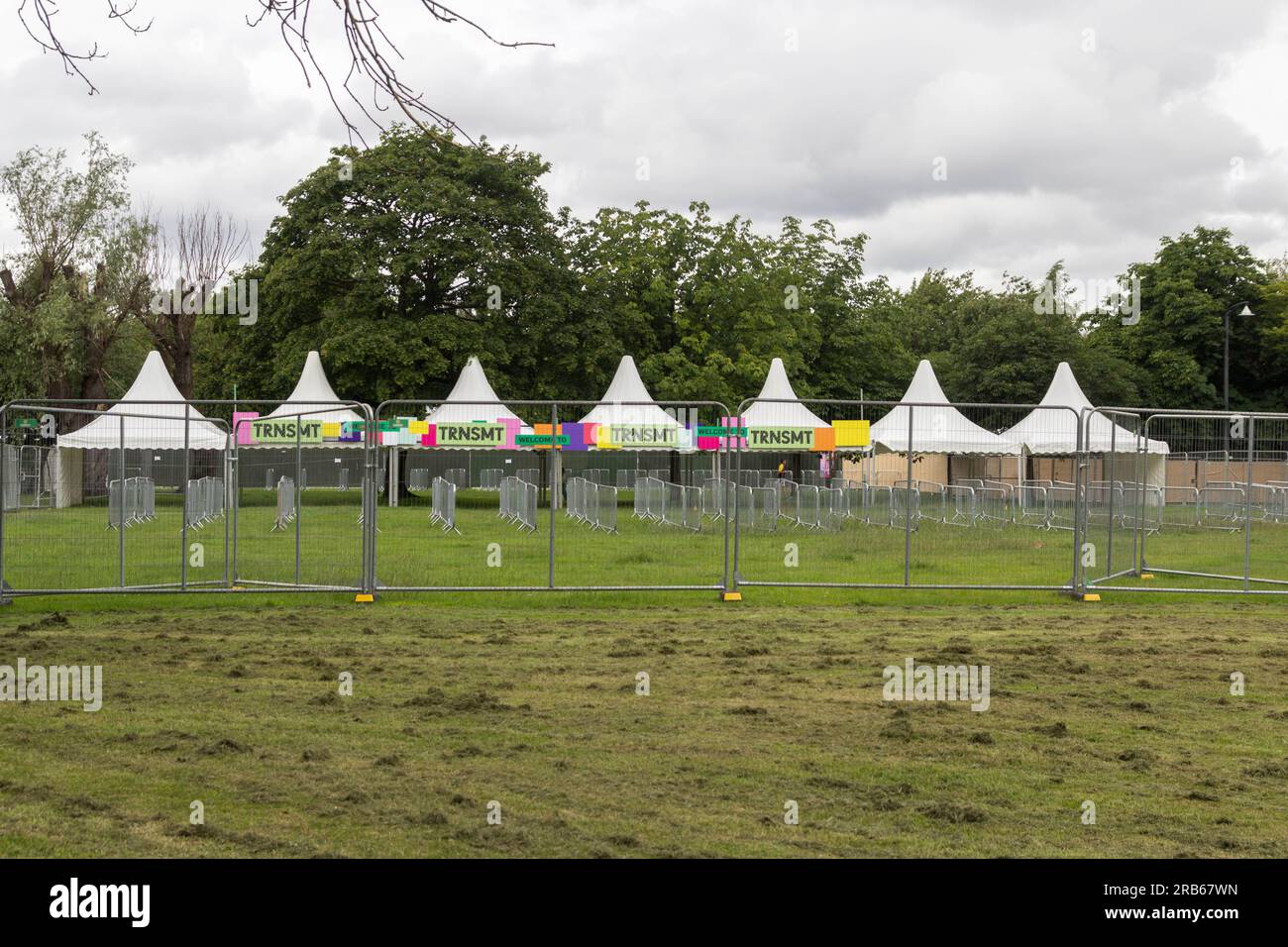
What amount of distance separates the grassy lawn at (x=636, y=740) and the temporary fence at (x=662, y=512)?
197 cm

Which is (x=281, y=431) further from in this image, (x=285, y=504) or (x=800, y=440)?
(x=800, y=440)

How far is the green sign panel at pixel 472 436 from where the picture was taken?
A: 22172mm

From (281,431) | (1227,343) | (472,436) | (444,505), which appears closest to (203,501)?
(281,431)

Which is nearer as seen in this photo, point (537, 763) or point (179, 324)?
point (537, 763)

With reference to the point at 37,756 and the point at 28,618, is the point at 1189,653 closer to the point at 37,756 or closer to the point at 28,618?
the point at 37,756

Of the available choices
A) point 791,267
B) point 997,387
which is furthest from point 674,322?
point 997,387

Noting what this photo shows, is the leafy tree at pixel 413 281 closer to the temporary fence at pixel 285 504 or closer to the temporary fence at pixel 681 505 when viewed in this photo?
the temporary fence at pixel 681 505

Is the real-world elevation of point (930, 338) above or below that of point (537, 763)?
above

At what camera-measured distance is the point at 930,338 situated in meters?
94.9

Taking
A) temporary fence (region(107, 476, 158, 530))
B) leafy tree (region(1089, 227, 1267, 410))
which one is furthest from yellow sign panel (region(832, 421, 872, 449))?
leafy tree (region(1089, 227, 1267, 410))

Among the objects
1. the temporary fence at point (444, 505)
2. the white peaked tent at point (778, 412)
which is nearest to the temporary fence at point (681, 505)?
the temporary fence at point (444, 505)

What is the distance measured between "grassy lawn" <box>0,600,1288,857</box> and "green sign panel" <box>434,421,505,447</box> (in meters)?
7.06

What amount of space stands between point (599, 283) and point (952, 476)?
2971cm

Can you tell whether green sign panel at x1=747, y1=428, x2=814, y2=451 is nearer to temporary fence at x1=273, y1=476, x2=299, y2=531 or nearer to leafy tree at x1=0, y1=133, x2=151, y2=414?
temporary fence at x1=273, y1=476, x2=299, y2=531
